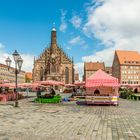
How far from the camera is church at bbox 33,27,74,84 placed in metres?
123

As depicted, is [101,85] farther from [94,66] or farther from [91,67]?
[94,66]

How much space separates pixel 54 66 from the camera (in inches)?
4872

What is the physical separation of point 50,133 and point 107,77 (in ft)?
68.0

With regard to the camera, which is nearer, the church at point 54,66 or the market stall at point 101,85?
Result: the market stall at point 101,85

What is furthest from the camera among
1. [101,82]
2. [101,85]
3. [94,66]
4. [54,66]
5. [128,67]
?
[94,66]

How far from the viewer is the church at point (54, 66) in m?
123

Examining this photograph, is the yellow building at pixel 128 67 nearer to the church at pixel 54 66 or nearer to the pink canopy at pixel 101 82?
the church at pixel 54 66

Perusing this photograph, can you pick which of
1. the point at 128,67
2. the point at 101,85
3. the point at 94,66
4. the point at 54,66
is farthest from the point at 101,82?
the point at 94,66

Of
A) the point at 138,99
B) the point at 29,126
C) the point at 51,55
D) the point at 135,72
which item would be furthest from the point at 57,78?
the point at 29,126

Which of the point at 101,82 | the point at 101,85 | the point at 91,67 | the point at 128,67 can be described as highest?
the point at 91,67

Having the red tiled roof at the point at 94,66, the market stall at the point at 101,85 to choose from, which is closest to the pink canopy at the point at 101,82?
the market stall at the point at 101,85

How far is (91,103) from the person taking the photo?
99.5ft

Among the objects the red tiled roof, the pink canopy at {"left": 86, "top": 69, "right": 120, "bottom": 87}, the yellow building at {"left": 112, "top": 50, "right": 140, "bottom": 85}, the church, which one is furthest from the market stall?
the red tiled roof

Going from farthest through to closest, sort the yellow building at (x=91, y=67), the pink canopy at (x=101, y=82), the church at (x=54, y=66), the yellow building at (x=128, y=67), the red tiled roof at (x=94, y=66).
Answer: the red tiled roof at (x=94, y=66) < the yellow building at (x=91, y=67) < the yellow building at (x=128, y=67) < the church at (x=54, y=66) < the pink canopy at (x=101, y=82)
